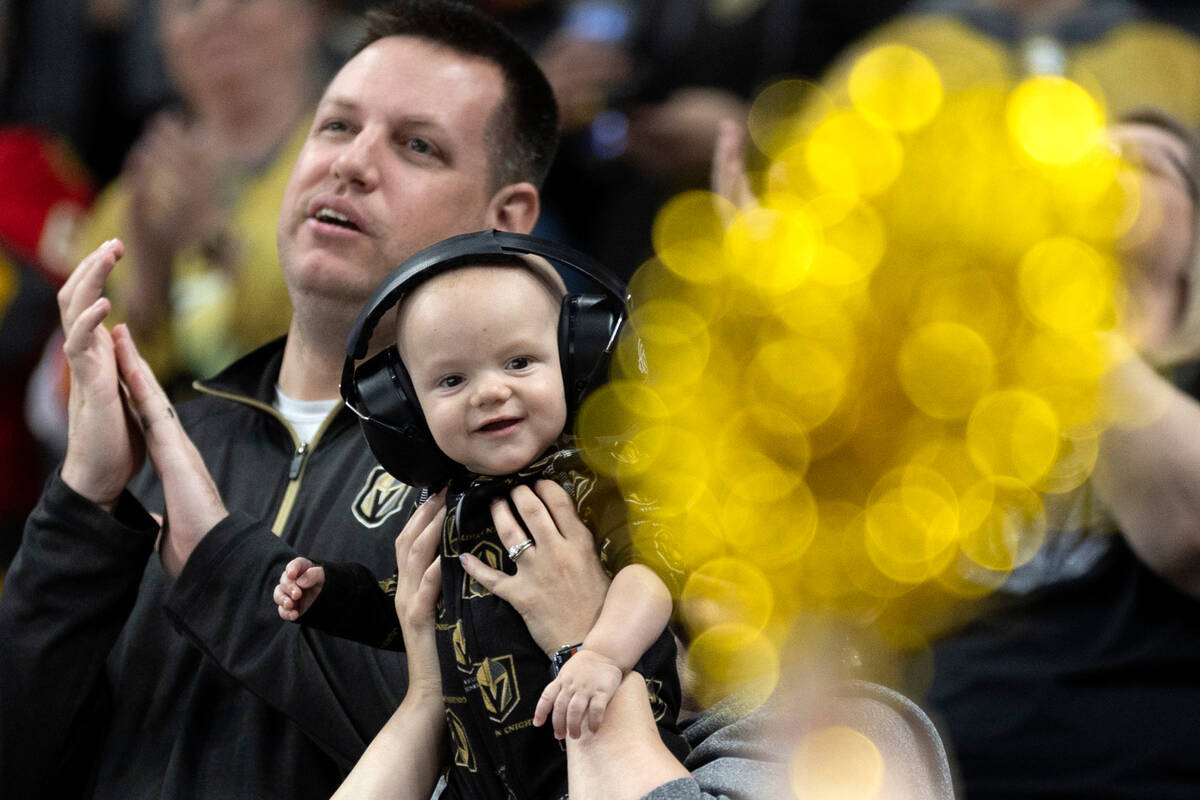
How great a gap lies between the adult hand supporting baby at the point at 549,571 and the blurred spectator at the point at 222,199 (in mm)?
1359

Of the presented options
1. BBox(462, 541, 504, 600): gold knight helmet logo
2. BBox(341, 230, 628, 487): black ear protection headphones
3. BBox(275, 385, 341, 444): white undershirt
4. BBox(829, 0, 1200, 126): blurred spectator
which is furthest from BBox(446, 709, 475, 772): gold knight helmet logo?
BBox(829, 0, 1200, 126): blurred spectator

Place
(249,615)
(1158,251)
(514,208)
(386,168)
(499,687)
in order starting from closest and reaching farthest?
1. (499,687)
2. (249,615)
3. (386,168)
4. (514,208)
5. (1158,251)

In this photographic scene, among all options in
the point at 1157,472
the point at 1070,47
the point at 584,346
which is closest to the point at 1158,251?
the point at 1157,472

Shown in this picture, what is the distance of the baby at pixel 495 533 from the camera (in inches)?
42.2

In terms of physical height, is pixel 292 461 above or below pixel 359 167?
below

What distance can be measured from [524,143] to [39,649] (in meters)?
0.82

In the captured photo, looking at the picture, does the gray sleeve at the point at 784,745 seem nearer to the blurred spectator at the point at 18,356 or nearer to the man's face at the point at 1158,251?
the man's face at the point at 1158,251

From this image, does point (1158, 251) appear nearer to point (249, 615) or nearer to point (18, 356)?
point (249, 615)

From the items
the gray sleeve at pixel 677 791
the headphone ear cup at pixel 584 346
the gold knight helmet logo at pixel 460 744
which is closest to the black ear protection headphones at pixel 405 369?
the headphone ear cup at pixel 584 346

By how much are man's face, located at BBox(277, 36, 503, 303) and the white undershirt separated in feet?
0.46

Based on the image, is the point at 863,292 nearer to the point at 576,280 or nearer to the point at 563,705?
the point at 576,280

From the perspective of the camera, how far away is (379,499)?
4.60ft

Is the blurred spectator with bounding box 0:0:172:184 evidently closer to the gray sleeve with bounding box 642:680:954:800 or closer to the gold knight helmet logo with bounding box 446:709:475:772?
the gold knight helmet logo with bounding box 446:709:475:772

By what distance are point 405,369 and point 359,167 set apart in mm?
397
